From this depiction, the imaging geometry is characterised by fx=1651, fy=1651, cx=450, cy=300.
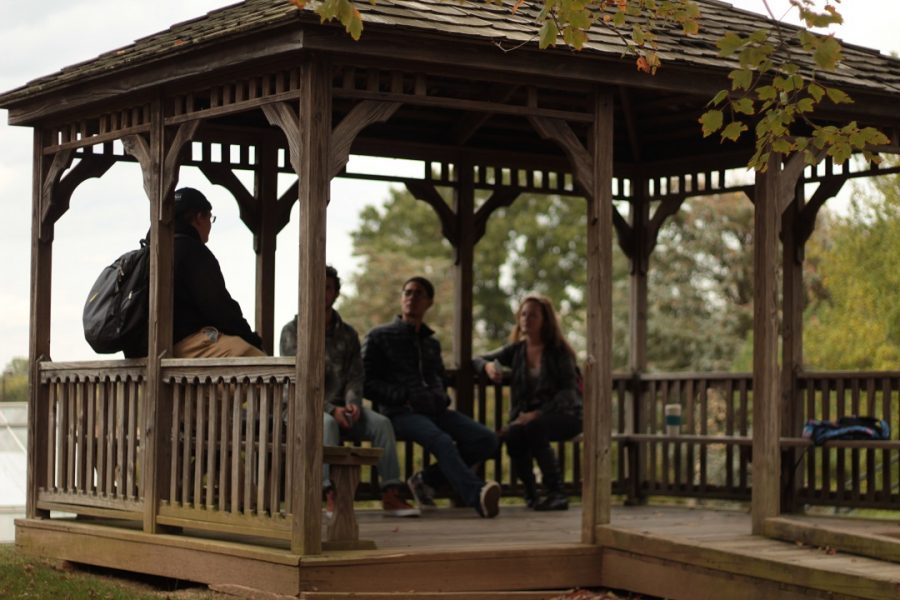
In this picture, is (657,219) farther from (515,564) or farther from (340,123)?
(340,123)

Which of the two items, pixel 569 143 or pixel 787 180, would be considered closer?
pixel 569 143

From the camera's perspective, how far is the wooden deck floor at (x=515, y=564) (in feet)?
30.2

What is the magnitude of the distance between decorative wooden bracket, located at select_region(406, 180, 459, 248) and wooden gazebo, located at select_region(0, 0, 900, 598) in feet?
0.09

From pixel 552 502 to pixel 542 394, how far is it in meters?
0.89

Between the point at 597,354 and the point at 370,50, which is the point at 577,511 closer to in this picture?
the point at 597,354

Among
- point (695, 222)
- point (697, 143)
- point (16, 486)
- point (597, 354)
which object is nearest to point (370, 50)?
point (597, 354)

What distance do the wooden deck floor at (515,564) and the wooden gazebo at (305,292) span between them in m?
0.02

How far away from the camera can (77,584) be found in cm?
1020

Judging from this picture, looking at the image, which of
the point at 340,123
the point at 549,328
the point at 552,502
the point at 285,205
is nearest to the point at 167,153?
the point at 340,123

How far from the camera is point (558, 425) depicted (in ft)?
42.8

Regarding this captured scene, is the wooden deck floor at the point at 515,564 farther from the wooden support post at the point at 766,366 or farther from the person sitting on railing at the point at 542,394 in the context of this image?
the person sitting on railing at the point at 542,394

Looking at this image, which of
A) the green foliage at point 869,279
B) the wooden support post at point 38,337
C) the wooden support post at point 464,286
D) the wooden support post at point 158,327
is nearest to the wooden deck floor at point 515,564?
the wooden support post at point 158,327

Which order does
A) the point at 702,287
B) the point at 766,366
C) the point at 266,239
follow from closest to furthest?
1. the point at 766,366
2. the point at 266,239
3. the point at 702,287

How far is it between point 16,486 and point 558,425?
5462 millimetres
